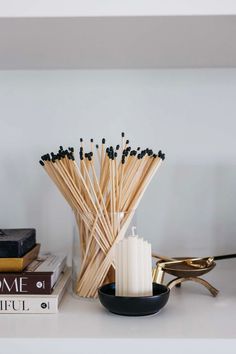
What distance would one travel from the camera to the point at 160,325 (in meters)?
0.64

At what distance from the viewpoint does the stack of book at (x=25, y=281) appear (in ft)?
2.32

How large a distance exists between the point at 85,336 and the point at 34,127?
0.50 meters

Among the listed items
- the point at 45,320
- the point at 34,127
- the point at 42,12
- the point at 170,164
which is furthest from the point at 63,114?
the point at 45,320

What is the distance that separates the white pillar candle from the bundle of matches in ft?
0.19

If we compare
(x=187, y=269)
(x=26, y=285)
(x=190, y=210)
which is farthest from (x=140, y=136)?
(x=26, y=285)

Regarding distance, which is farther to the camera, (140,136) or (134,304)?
(140,136)

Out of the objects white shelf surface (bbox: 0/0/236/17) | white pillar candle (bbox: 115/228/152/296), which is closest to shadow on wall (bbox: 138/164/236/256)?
white pillar candle (bbox: 115/228/152/296)

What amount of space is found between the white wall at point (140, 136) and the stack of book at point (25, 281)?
7.7 inches

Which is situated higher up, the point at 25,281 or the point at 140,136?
the point at 140,136

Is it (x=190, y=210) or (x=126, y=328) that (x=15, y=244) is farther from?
(x=190, y=210)

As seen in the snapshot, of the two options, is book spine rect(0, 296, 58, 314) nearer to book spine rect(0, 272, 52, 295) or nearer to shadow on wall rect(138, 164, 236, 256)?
book spine rect(0, 272, 52, 295)

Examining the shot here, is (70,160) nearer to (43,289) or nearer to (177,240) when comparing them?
(43,289)

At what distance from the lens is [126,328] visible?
63cm

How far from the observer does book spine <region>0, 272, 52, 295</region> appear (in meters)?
0.72
